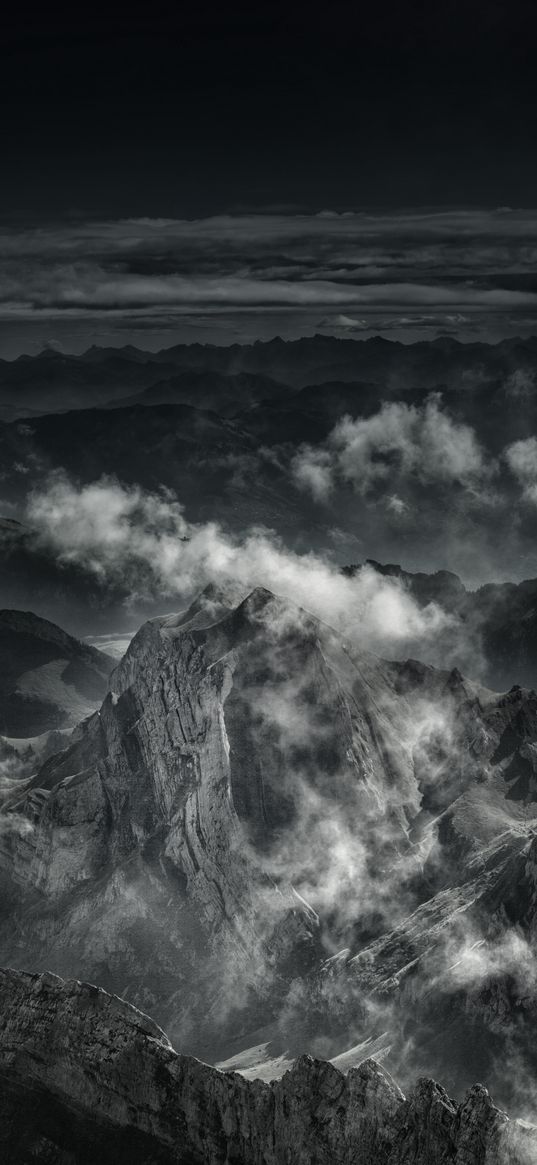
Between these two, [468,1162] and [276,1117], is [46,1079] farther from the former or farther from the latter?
[468,1162]

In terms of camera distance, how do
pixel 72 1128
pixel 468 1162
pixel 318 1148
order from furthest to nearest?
1. pixel 72 1128
2. pixel 318 1148
3. pixel 468 1162

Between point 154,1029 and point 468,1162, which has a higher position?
point 154,1029

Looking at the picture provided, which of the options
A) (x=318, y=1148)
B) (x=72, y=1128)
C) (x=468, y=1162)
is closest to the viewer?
(x=468, y=1162)

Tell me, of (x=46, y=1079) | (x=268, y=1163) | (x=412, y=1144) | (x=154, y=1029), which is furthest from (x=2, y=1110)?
(x=412, y=1144)


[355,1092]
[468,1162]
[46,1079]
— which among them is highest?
[46,1079]

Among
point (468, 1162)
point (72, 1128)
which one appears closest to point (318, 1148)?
point (468, 1162)

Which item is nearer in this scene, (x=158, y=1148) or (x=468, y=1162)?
(x=468, y=1162)
